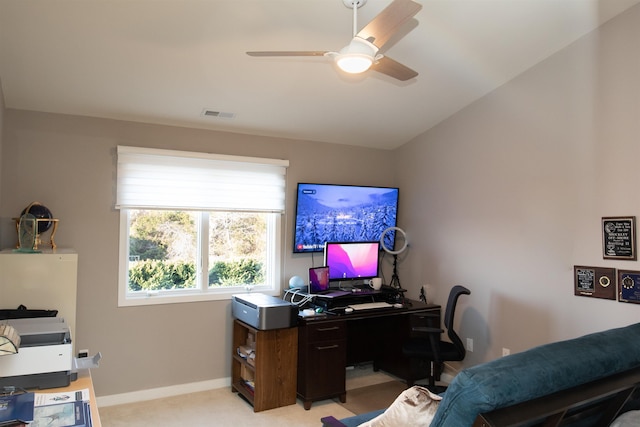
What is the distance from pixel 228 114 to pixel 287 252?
1458mm

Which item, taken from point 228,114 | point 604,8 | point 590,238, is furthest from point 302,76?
point 590,238

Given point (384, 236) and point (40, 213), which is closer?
point (40, 213)

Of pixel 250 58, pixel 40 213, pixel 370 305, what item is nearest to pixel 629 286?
pixel 370 305

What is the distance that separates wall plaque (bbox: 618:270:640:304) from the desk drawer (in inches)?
81.4

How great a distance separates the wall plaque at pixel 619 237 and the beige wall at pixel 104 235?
303cm

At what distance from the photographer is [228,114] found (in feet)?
12.8

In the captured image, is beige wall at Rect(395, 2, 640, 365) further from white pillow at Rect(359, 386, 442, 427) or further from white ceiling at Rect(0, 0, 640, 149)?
white pillow at Rect(359, 386, 442, 427)

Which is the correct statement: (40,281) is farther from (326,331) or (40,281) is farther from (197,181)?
(326,331)

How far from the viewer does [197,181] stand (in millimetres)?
4047

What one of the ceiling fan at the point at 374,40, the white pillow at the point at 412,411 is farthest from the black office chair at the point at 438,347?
the ceiling fan at the point at 374,40

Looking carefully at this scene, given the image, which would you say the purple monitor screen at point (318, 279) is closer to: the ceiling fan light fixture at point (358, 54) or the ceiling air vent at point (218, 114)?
the ceiling air vent at point (218, 114)

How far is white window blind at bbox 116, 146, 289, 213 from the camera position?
3.78 m

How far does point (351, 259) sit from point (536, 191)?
5.88 ft

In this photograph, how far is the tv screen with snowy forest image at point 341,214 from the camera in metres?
4.50
